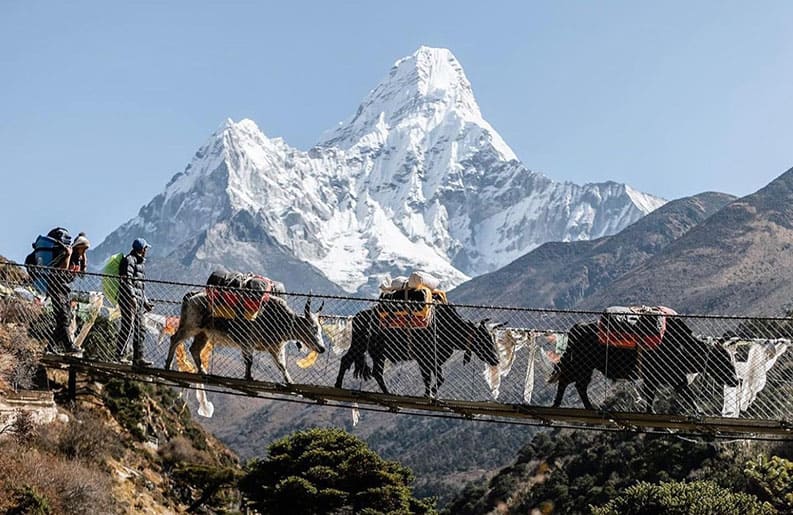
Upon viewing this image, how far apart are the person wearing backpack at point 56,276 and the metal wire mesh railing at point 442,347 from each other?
0.12 ft

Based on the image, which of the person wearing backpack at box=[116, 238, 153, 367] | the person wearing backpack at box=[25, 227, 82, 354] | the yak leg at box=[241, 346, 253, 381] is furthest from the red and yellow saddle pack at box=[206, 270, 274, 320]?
the person wearing backpack at box=[25, 227, 82, 354]

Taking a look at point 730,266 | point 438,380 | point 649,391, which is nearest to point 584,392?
point 649,391

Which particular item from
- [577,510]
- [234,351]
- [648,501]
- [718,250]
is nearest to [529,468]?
[577,510]

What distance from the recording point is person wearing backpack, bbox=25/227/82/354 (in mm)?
12688

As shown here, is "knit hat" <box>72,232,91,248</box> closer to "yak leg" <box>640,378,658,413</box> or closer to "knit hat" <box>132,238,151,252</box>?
"knit hat" <box>132,238,151,252</box>

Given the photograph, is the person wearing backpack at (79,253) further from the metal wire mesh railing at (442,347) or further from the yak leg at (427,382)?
the yak leg at (427,382)

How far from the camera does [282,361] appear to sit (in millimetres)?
12242

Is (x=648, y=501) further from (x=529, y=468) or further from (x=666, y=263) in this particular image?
(x=666, y=263)

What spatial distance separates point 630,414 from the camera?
10.2m

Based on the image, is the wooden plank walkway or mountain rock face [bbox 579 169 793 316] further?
mountain rock face [bbox 579 169 793 316]

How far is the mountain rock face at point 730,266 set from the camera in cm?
11181

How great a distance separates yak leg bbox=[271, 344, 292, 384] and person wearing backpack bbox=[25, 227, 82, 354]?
8.61 ft

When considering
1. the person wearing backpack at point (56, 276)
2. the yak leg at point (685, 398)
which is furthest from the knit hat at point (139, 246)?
the yak leg at point (685, 398)

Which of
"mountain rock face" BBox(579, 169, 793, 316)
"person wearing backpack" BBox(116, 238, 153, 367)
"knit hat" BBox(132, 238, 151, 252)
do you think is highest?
"mountain rock face" BBox(579, 169, 793, 316)
